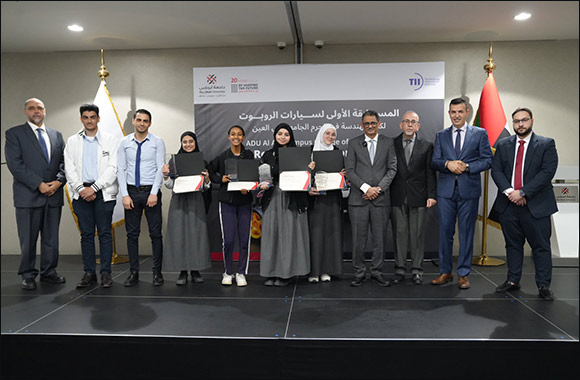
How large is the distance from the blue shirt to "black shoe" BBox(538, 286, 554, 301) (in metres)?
3.48

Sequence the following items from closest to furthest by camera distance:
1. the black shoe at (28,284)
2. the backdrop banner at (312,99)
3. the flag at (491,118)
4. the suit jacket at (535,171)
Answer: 1. the suit jacket at (535,171)
2. the black shoe at (28,284)
3. the flag at (491,118)
4. the backdrop banner at (312,99)

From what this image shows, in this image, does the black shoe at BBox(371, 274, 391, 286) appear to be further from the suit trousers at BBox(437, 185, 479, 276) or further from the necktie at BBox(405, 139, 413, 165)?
the necktie at BBox(405, 139, 413, 165)

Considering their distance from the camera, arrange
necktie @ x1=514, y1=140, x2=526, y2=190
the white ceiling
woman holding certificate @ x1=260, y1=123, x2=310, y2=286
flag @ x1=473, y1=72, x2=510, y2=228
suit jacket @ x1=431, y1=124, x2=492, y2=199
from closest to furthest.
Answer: the white ceiling, necktie @ x1=514, y1=140, x2=526, y2=190, suit jacket @ x1=431, y1=124, x2=492, y2=199, woman holding certificate @ x1=260, y1=123, x2=310, y2=286, flag @ x1=473, y1=72, x2=510, y2=228

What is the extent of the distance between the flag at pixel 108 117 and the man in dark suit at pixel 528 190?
4067 millimetres

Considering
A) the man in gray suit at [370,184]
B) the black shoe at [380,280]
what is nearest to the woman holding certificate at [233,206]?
the man in gray suit at [370,184]

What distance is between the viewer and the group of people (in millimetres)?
3676

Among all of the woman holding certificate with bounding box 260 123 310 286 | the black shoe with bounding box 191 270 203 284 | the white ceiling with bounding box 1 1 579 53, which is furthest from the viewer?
the black shoe with bounding box 191 270 203 284

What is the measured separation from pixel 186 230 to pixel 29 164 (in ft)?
5.33

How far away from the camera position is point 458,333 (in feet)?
8.90

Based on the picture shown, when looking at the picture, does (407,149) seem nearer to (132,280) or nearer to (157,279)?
(157,279)

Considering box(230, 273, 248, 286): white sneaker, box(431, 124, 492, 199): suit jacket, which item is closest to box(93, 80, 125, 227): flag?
box(230, 273, 248, 286): white sneaker

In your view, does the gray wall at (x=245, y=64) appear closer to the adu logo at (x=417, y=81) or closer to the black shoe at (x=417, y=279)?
the adu logo at (x=417, y=81)

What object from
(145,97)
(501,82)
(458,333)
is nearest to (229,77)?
(145,97)

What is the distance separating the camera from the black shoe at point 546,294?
11.2 feet
